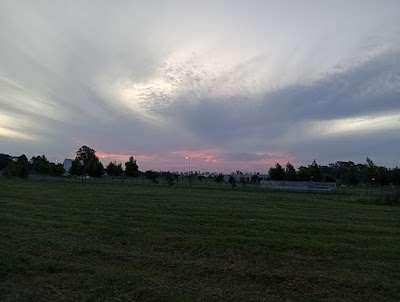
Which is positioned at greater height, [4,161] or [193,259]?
[4,161]

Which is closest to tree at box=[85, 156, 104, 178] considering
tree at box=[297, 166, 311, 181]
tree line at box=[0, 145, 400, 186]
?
tree line at box=[0, 145, 400, 186]

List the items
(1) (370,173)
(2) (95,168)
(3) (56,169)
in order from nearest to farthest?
(1) (370,173)
(2) (95,168)
(3) (56,169)

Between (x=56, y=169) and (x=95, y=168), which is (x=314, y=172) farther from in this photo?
(x=56, y=169)

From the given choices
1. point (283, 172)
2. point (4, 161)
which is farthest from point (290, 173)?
point (4, 161)

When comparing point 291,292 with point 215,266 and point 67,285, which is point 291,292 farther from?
point 67,285

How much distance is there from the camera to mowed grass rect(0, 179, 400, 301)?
6.88 metres

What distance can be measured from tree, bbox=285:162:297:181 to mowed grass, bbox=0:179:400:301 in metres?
51.0

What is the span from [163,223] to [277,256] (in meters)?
5.77

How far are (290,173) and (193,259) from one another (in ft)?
193

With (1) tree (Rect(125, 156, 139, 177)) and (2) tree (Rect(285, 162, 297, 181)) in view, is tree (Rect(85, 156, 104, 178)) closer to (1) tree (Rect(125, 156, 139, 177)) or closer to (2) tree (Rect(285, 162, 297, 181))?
(1) tree (Rect(125, 156, 139, 177))

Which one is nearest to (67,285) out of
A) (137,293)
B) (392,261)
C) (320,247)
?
(137,293)

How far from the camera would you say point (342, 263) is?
30.2 ft

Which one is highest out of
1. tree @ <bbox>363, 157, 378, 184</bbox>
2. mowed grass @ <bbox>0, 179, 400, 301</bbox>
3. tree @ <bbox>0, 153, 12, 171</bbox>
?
tree @ <bbox>0, 153, 12, 171</bbox>

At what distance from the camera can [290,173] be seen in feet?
218
